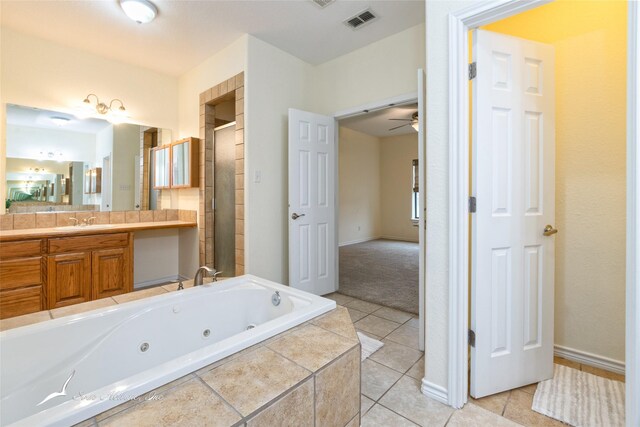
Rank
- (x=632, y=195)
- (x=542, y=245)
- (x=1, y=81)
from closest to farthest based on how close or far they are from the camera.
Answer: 1. (x=632, y=195)
2. (x=542, y=245)
3. (x=1, y=81)

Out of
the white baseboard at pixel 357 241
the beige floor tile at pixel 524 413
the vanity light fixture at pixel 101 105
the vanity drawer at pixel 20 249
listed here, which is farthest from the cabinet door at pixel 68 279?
the white baseboard at pixel 357 241

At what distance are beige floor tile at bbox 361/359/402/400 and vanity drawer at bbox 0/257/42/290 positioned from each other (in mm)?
2766

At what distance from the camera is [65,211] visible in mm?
3115

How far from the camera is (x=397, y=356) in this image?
6.68 ft

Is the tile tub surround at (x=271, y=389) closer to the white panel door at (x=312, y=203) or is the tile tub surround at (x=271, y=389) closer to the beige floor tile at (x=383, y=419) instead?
the beige floor tile at (x=383, y=419)

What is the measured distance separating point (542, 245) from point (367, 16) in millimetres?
2277

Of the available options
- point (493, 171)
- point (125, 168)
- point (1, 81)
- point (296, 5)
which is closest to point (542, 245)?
point (493, 171)

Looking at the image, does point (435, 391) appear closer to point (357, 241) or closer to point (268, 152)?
point (268, 152)

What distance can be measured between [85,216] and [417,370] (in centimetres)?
363

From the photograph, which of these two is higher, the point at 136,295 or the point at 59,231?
the point at 59,231

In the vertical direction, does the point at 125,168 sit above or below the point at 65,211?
above

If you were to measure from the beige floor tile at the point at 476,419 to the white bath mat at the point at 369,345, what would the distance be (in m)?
0.67

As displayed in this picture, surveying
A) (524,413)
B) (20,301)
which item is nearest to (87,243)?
(20,301)

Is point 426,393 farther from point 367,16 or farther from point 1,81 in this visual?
point 1,81
